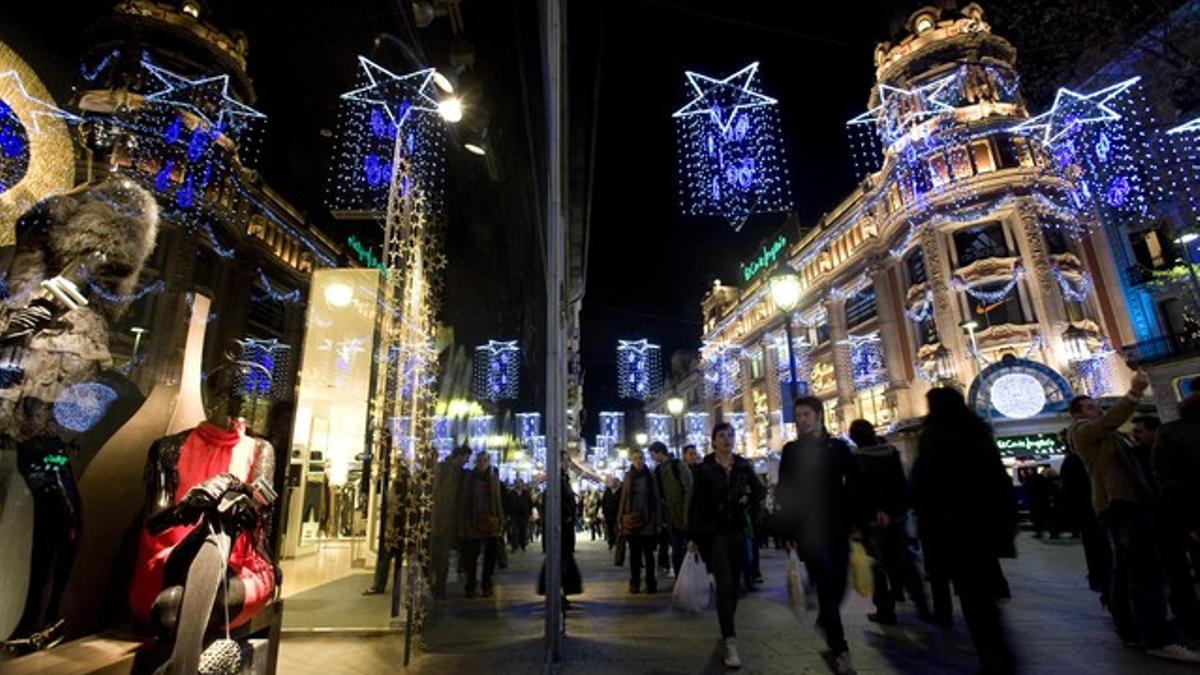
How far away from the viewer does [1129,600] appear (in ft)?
13.7

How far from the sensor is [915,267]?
2986cm

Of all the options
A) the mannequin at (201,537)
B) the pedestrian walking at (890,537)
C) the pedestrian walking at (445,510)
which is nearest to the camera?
the mannequin at (201,537)

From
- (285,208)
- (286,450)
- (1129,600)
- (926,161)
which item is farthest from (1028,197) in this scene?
(286,450)

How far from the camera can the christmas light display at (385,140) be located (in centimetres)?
613

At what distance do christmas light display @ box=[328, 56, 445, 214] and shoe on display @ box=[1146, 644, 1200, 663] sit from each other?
6768 millimetres

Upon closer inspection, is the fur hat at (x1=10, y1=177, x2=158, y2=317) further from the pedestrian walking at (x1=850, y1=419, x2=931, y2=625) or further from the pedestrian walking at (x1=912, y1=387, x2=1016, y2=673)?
the pedestrian walking at (x1=850, y1=419, x2=931, y2=625)

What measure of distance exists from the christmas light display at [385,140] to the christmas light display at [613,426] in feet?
175

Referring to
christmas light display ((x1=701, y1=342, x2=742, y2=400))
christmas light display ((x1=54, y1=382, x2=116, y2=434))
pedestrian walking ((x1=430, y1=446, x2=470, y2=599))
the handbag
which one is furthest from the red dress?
christmas light display ((x1=701, y1=342, x2=742, y2=400))

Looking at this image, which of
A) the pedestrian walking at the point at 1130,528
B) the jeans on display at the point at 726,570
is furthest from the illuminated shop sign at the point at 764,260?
the jeans on display at the point at 726,570

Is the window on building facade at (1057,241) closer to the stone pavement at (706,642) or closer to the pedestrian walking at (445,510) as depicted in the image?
the stone pavement at (706,642)

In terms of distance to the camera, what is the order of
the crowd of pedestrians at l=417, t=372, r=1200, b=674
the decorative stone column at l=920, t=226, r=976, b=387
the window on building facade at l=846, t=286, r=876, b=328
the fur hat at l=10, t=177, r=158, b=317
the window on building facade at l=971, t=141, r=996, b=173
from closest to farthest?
the fur hat at l=10, t=177, r=158, b=317 → the crowd of pedestrians at l=417, t=372, r=1200, b=674 → the decorative stone column at l=920, t=226, r=976, b=387 → the window on building facade at l=971, t=141, r=996, b=173 → the window on building facade at l=846, t=286, r=876, b=328

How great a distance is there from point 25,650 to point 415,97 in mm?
6799

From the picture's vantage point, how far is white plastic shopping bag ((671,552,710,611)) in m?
4.67

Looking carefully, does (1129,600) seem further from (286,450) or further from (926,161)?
(926,161)
